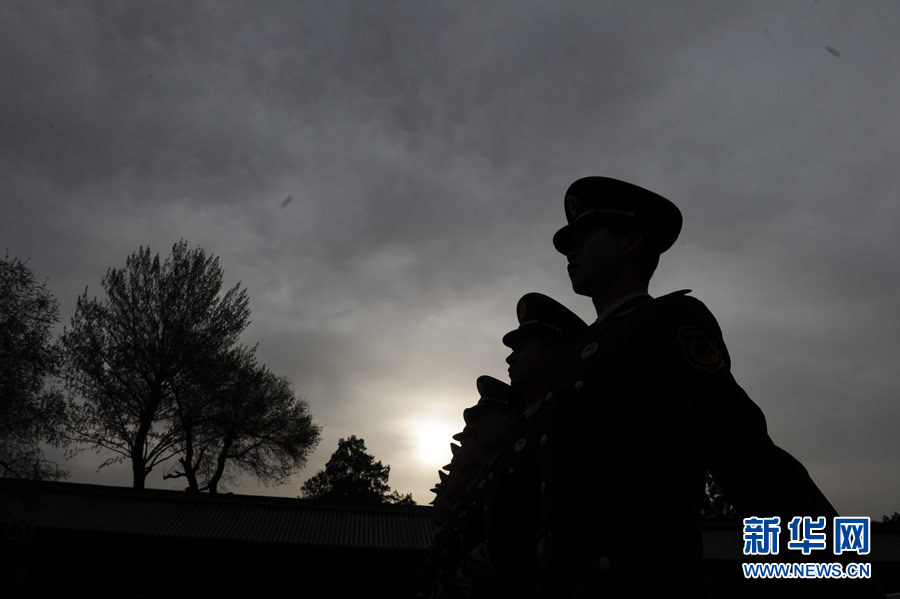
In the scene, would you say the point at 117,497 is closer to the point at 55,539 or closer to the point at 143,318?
the point at 55,539

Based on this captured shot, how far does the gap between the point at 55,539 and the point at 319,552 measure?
4866 mm

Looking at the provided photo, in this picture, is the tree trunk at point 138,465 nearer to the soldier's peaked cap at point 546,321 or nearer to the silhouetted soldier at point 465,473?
the silhouetted soldier at point 465,473

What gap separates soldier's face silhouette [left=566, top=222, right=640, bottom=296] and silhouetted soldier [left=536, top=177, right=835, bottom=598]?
0.70 ft

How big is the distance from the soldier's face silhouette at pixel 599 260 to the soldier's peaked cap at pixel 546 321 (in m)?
1.24

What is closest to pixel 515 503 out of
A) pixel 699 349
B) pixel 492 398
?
pixel 699 349

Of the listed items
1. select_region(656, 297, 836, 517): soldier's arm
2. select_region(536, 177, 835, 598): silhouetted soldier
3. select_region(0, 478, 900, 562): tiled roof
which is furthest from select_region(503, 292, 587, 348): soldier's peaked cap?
select_region(0, 478, 900, 562): tiled roof

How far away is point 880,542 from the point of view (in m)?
14.2

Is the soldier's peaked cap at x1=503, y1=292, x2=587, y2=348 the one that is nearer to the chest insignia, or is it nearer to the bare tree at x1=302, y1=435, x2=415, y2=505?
the chest insignia

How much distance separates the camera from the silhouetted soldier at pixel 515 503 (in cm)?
276

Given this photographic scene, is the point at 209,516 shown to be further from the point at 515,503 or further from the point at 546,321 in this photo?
the point at 515,503

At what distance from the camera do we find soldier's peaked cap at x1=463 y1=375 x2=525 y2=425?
15.2ft

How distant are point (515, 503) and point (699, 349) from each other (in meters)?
1.38

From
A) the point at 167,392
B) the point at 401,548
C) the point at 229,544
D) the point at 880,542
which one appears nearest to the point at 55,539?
the point at 229,544

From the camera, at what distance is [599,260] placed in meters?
2.33
